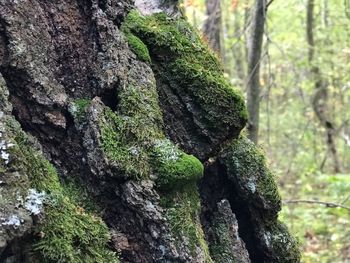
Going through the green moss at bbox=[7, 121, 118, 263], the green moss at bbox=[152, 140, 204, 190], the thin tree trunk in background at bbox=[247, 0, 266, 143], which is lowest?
the green moss at bbox=[7, 121, 118, 263]

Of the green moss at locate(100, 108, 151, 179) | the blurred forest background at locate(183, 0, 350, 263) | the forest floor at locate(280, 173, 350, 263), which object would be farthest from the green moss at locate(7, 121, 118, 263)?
the forest floor at locate(280, 173, 350, 263)

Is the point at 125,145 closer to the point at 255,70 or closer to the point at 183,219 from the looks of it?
the point at 183,219

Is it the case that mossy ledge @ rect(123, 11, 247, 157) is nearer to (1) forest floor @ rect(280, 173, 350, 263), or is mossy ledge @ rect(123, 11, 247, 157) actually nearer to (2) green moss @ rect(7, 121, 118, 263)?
(2) green moss @ rect(7, 121, 118, 263)

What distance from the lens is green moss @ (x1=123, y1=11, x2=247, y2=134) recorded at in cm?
335

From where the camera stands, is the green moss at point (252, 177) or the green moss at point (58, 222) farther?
the green moss at point (252, 177)

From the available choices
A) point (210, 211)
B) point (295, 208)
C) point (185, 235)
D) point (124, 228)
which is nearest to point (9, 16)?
point (124, 228)

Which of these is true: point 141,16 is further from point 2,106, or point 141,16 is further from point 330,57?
point 330,57

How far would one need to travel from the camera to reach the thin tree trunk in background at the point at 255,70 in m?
6.33

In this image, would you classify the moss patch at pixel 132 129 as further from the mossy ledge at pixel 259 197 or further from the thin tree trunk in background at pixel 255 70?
the thin tree trunk in background at pixel 255 70

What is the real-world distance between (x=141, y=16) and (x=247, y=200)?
1632mm

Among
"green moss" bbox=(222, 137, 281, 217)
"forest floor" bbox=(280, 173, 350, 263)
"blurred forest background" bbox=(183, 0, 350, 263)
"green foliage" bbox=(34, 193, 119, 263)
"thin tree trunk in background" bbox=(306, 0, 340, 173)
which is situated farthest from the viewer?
"thin tree trunk in background" bbox=(306, 0, 340, 173)

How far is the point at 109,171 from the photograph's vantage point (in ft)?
8.77

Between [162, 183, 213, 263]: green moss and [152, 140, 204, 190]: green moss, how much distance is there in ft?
0.24

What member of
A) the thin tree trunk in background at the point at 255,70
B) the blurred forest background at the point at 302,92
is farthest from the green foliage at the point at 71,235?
the thin tree trunk in background at the point at 255,70
